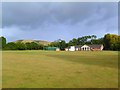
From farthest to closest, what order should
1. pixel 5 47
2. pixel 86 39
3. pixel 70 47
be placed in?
1. pixel 86 39
2. pixel 70 47
3. pixel 5 47

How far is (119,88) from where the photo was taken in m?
9.05

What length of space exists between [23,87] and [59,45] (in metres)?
101

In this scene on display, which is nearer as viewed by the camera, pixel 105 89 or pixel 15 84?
pixel 105 89

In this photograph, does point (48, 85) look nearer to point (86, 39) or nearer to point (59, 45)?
point (59, 45)

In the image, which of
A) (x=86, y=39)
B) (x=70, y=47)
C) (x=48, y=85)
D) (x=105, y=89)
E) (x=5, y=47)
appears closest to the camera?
(x=105, y=89)

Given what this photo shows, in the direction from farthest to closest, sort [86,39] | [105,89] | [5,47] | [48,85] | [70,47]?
[86,39] < [70,47] < [5,47] < [48,85] < [105,89]

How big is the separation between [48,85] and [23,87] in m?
1.01

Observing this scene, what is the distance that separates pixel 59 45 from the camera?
110500 mm

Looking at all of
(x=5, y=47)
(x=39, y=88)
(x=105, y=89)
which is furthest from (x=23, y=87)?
(x=5, y=47)

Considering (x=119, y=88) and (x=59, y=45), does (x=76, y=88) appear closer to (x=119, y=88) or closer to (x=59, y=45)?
(x=119, y=88)

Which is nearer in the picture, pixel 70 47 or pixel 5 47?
pixel 5 47

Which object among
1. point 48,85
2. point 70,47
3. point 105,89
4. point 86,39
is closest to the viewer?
point 105,89

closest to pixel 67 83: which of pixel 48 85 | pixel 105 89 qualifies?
pixel 48 85

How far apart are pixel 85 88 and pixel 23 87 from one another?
7.64 feet
